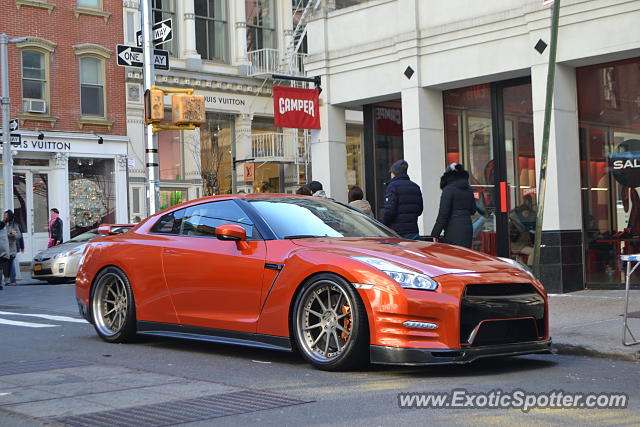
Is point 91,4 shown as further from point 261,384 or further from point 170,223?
point 261,384

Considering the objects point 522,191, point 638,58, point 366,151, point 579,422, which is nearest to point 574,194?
point 522,191

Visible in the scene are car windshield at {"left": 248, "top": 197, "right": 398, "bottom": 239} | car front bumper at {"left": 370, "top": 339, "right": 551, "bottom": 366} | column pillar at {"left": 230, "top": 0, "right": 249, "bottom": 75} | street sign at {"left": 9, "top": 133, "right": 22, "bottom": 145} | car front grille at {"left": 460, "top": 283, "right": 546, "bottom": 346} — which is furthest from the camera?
column pillar at {"left": 230, "top": 0, "right": 249, "bottom": 75}

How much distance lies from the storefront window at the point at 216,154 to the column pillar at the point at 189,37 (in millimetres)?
2071

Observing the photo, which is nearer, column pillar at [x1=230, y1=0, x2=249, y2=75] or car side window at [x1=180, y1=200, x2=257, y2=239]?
car side window at [x1=180, y1=200, x2=257, y2=239]

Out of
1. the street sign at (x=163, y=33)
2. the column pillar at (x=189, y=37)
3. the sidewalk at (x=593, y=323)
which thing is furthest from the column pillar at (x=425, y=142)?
the column pillar at (x=189, y=37)

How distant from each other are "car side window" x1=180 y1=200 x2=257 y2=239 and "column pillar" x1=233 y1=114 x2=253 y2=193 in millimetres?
24363

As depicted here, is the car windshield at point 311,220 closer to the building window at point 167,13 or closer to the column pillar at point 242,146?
the building window at point 167,13

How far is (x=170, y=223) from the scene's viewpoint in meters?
8.91

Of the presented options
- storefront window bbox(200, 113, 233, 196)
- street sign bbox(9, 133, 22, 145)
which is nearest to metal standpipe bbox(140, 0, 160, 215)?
street sign bbox(9, 133, 22, 145)

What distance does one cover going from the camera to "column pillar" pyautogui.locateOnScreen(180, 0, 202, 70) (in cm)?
3203

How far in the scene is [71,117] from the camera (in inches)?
1158

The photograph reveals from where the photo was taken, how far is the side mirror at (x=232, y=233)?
782cm

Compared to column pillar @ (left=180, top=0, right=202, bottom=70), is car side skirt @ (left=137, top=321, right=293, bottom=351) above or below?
below

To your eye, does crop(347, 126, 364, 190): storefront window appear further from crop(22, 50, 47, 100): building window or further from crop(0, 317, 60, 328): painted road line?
crop(0, 317, 60, 328): painted road line
